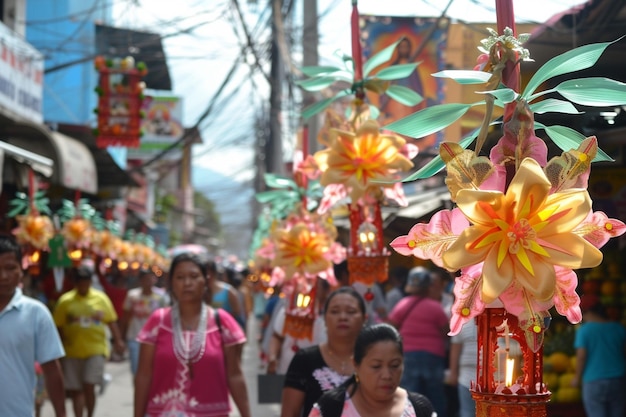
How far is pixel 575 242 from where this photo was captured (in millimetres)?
2539

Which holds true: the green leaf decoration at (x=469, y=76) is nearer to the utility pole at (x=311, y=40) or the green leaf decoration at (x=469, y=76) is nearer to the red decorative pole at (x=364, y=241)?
the red decorative pole at (x=364, y=241)

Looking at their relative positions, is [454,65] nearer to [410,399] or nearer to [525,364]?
[410,399]

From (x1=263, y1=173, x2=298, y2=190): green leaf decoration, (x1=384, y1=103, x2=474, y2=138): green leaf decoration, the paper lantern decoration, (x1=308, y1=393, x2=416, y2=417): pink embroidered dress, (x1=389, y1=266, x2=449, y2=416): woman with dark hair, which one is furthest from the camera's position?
the paper lantern decoration

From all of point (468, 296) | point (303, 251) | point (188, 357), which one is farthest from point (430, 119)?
point (303, 251)

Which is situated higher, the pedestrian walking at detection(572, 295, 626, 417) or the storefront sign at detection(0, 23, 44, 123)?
the storefront sign at detection(0, 23, 44, 123)

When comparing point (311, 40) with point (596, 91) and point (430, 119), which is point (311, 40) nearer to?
point (430, 119)

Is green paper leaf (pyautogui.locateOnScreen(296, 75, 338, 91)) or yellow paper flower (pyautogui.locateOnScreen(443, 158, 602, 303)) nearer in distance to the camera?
yellow paper flower (pyautogui.locateOnScreen(443, 158, 602, 303))

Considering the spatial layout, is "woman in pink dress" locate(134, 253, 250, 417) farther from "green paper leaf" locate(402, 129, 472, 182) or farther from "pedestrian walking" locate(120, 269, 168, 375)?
"pedestrian walking" locate(120, 269, 168, 375)

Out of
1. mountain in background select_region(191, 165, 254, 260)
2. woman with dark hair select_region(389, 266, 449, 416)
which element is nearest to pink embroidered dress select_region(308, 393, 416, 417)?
woman with dark hair select_region(389, 266, 449, 416)

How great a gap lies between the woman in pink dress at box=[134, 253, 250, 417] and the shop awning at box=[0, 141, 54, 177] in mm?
4468

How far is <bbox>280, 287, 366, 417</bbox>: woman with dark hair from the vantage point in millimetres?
5438

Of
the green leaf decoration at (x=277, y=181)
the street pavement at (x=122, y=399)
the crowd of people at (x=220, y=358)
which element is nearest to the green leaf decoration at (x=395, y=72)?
the crowd of people at (x=220, y=358)

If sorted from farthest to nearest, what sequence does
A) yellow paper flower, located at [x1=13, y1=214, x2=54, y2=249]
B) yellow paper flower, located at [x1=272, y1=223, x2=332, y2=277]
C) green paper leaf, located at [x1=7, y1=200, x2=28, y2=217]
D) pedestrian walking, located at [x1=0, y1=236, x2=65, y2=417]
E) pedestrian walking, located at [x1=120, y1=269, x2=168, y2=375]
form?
pedestrian walking, located at [x1=120, y1=269, x2=168, y2=375] < green paper leaf, located at [x1=7, y1=200, x2=28, y2=217] < yellow paper flower, located at [x1=13, y1=214, x2=54, y2=249] < yellow paper flower, located at [x1=272, y1=223, x2=332, y2=277] < pedestrian walking, located at [x1=0, y1=236, x2=65, y2=417]

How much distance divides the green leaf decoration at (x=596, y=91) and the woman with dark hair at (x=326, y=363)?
116 inches
